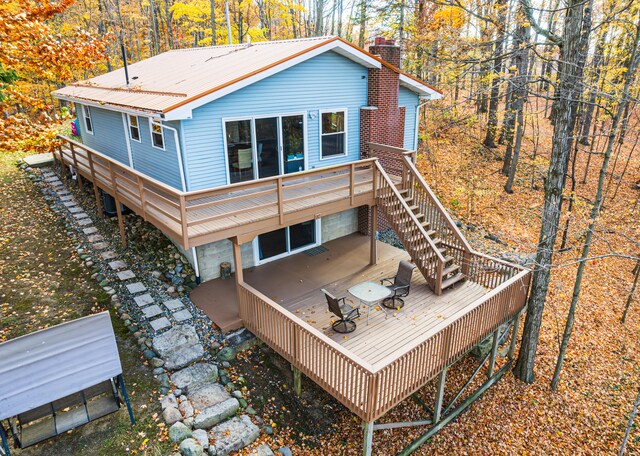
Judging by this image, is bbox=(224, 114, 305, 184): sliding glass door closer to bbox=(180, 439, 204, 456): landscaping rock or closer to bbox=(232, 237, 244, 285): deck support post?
bbox=(232, 237, 244, 285): deck support post

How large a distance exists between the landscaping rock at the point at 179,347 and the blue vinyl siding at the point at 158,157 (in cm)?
371

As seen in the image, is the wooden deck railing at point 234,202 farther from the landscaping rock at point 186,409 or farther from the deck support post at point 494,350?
the deck support post at point 494,350

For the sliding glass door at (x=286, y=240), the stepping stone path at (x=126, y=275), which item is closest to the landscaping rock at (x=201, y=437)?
the stepping stone path at (x=126, y=275)

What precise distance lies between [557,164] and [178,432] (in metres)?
9.57

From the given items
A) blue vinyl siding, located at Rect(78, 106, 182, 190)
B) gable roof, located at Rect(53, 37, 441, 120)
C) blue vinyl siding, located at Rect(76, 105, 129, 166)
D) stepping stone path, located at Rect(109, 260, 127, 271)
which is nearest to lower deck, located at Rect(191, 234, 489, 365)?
stepping stone path, located at Rect(109, 260, 127, 271)

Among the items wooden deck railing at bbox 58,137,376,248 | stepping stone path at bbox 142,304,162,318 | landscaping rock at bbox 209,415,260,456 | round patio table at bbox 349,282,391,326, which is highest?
wooden deck railing at bbox 58,137,376,248

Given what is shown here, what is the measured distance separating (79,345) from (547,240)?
1000cm

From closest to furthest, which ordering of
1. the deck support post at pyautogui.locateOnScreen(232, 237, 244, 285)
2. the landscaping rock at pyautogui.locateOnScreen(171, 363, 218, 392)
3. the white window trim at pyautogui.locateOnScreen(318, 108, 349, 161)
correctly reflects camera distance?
the landscaping rock at pyautogui.locateOnScreen(171, 363, 218, 392) → the deck support post at pyautogui.locateOnScreen(232, 237, 244, 285) → the white window trim at pyautogui.locateOnScreen(318, 108, 349, 161)

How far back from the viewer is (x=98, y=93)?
14117mm

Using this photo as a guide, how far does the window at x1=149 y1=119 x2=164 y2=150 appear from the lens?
11125mm

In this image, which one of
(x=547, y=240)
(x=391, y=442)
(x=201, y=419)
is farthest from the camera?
(x=547, y=240)

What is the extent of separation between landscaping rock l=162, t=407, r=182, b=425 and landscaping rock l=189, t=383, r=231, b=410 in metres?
0.38

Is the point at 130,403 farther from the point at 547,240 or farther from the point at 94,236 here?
the point at 547,240

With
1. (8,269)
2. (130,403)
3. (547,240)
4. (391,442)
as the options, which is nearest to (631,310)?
(547,240)
